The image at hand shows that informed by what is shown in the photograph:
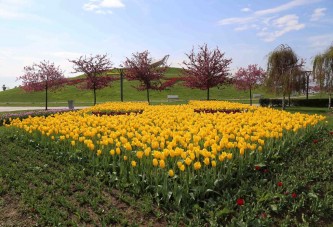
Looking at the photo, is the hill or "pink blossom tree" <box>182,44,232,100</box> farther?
the hill

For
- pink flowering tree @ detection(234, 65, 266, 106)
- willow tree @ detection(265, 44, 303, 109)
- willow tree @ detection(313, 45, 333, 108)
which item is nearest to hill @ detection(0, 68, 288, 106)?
pink flowering tree @ detection(234, 65, 266, 106)

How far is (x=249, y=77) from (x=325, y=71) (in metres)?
10.8

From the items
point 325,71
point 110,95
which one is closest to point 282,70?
point 325,71

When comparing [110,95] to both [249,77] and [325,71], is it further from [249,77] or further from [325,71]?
[325,71]

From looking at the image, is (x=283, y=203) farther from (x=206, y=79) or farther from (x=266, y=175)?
(x=206, y=79)

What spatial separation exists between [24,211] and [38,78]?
30246 millimetres

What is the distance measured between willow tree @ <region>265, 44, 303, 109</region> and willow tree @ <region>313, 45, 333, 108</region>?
1769mm

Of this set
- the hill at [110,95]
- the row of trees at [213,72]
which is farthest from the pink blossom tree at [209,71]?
the hill at [110,95]

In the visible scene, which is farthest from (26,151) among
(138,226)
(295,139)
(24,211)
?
(295,139)

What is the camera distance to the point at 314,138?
887cm

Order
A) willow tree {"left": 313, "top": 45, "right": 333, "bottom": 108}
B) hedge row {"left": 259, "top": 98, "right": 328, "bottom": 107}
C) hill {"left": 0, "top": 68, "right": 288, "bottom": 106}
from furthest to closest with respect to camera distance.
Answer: hill {"left": 0, "top": 68, "right": 288, "bottom": 106}, hedge row {"left": 259, "top": 98, "right": 328, "bottom": 107}, willow tree {"left": 313, "top": 45, "right": 333, "bottom": 108}

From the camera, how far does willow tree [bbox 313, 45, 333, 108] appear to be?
2734cm

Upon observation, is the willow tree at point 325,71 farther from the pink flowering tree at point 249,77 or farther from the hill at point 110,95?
the hill at point 110,95

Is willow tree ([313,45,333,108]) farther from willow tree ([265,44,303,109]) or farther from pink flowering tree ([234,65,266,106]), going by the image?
pink flowering tree ([234,65,266,106])
